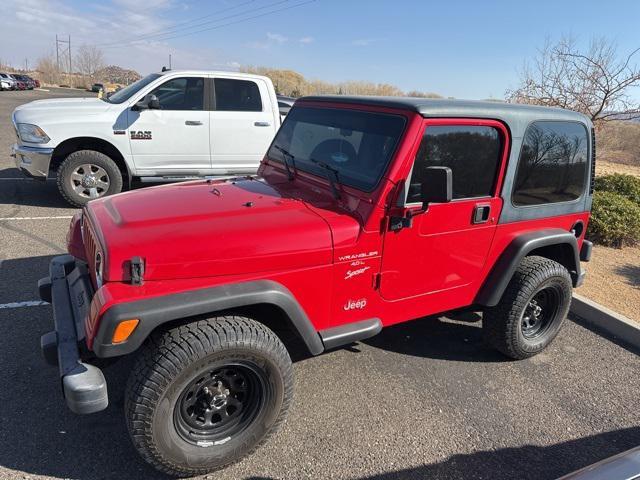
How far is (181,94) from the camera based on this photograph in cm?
685

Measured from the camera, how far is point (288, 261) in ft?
8.13

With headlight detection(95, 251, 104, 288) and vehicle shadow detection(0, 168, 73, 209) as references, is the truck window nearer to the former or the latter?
vehicle shadow detection(0, 168, 73, 209)

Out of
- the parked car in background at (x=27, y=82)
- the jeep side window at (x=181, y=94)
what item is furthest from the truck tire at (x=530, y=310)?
the parked car in background at (x=27, y=82)

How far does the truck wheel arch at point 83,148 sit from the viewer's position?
6480 millimetres

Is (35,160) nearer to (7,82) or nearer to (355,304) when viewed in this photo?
(355,304)

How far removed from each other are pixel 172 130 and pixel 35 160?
182 cm

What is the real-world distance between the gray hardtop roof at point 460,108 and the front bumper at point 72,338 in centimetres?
199

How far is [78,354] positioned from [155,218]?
764 millimetres

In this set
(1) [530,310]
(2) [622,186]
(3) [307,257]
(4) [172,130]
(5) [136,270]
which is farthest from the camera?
(2) [622,186]

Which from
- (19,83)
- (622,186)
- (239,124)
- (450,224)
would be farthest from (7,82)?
(450,224)

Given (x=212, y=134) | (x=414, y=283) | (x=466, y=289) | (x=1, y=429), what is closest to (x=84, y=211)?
(x=1, y=429)

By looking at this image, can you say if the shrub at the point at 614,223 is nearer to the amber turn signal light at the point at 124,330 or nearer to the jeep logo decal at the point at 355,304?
the jeep logo decal at the point at 355,304

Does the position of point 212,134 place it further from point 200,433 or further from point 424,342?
point 200,433

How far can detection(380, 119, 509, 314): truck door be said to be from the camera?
110 inches
